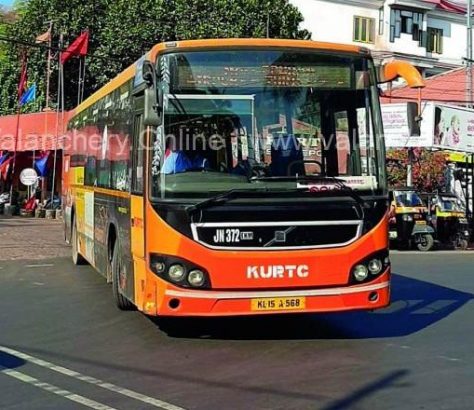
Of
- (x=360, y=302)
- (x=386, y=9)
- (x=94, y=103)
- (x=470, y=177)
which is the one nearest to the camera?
(x=360, y=302)

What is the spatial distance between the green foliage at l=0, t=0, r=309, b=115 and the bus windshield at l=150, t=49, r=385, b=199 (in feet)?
97.6

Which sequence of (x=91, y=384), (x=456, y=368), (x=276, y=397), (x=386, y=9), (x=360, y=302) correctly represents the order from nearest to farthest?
(x=276, y=397)
(x=91, y=384)
(x=456, y=368)
(x=360, y=302)
(x=386, y=9)

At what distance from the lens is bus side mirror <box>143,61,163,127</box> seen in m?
7.62

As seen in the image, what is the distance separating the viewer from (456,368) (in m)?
7.45

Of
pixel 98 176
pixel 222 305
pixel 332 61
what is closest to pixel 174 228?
pixel 222 305

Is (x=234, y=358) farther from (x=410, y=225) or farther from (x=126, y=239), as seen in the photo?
(x=410, y=225)

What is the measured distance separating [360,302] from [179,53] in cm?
307

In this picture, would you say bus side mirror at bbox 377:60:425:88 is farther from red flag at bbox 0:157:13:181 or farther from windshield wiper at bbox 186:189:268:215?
red flag at bbox 0:157:13:181

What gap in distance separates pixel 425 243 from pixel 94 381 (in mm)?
17468

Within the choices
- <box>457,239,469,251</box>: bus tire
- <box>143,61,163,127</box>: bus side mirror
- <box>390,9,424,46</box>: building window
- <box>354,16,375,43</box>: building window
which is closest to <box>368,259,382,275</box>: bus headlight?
<box>143,61,163,127</box>: bus side mirror

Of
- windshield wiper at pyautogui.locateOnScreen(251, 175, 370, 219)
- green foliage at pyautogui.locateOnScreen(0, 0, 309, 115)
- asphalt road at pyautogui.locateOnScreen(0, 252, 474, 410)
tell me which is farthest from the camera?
green foliage at pyautogui.locateOnScreen(0, 0, 309, 115)

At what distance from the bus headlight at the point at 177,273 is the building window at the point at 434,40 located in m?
53.6

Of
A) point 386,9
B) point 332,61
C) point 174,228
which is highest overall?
point 386,9

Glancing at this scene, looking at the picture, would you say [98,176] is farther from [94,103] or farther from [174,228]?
[174,228]
